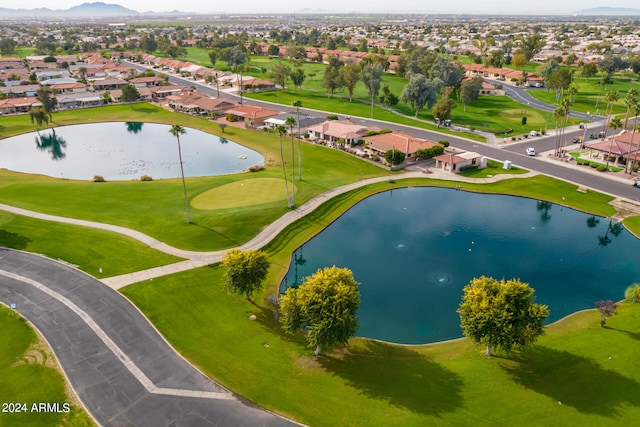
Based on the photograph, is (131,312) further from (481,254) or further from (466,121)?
(466,121)

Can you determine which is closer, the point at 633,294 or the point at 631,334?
the point at 631,334

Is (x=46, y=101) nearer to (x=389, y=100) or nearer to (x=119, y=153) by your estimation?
(x=119, y=153)

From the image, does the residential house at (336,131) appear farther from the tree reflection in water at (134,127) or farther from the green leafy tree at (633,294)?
the green leafy tree at (633,294)

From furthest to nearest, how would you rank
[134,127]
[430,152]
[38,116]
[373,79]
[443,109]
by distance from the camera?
1. [373,79]
2. [134,127]
3. [38,116]
4. [443,109]
5. [430,152]

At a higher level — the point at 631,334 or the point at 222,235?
the point at 222,235

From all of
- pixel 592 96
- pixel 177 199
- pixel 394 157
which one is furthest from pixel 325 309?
pixel 592 96

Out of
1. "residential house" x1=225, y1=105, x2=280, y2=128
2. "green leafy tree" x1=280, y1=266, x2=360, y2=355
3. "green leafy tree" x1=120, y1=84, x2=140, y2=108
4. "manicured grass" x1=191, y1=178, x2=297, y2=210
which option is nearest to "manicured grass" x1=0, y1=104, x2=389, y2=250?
"manicured grass" x1=191, y1=178, x2=297, y2=210

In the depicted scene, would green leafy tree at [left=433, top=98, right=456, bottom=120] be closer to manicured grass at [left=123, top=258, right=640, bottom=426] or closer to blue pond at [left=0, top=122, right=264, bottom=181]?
blue pond at [left=0, top=122, right=264, bottom=181]

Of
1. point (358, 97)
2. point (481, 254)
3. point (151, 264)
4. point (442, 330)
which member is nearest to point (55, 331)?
point (151, 264)
